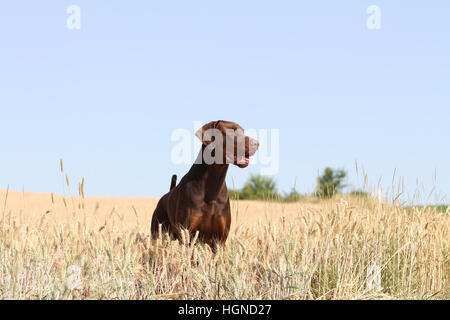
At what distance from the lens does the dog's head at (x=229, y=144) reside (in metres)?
4.99

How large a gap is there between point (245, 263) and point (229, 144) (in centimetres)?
127

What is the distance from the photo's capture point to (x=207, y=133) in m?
5.09

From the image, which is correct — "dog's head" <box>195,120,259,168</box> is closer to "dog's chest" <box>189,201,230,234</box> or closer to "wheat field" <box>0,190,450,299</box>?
"dog's chest" <box>189,201,230,234</box>

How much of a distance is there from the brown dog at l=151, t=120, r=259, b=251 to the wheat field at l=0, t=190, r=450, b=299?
1.00ft

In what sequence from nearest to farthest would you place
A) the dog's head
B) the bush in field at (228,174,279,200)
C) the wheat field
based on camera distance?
1. the wheat field
2. the dog's head
3. the bush in field at (228,174,279,200)

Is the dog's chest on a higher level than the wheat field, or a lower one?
higher

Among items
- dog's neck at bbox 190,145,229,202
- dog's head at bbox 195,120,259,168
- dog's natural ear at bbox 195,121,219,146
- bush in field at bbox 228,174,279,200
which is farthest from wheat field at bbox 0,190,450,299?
bush in field at bbox 228,174,279,200

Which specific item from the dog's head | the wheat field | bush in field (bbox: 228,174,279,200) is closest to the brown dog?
the dog's head

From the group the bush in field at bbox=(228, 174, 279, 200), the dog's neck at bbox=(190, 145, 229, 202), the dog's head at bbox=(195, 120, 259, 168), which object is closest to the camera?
the dog's head at bbox=(195, 120, 259, 168)

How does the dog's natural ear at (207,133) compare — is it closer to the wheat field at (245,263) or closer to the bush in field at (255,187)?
the wheat field at (245,263)

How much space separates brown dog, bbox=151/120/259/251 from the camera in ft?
16.4

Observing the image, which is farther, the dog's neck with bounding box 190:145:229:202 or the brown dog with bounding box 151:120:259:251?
the dog's neck with bounding box 190:145:229:202

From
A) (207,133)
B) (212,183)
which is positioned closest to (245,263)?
(212,183)

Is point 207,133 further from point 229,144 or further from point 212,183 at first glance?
point 212,183
